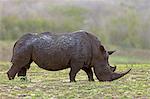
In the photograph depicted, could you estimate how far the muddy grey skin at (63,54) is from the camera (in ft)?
53.0

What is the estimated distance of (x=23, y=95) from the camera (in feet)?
43.8

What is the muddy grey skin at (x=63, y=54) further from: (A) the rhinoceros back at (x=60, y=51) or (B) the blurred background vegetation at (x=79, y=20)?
(B) the blurred background vegetation at (x=79, y=20)

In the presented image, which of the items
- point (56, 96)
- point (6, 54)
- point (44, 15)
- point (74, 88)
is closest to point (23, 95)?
point (56, 96)

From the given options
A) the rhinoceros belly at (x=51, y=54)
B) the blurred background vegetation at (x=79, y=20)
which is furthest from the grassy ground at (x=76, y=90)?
the blurred background vegetation at (x=79, y=20)

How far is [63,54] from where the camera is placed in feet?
52.9

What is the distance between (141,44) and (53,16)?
9599 millimetres

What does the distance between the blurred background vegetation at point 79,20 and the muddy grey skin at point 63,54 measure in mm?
37638

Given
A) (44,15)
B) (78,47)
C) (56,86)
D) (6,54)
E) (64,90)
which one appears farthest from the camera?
(44,15)

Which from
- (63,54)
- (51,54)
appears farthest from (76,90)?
(51,54)

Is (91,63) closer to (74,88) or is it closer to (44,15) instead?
(74,88)

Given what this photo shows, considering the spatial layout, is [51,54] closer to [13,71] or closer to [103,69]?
[13,71]

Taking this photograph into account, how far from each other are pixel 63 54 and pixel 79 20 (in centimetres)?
4263

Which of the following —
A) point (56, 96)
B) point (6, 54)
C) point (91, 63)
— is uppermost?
point (6, 54)

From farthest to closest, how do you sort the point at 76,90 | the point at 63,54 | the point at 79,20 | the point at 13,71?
1. the point at 79,20
2. the point at 13,71
3. the point at 63,54
4. the point at 76,90
